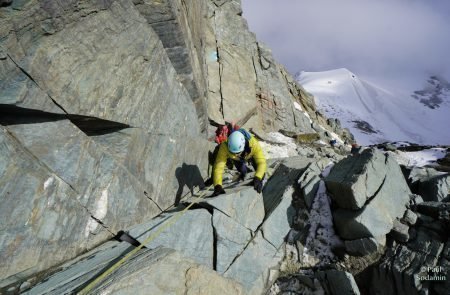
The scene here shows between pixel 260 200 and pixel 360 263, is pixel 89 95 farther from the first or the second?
pixel 360 263

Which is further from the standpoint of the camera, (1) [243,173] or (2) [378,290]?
(1) [243,173]

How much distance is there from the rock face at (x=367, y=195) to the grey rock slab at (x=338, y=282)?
1478mm

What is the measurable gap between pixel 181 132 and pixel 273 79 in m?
20.6

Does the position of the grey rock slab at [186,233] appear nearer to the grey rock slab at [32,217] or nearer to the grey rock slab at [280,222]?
the grey rock slab at [32,217]

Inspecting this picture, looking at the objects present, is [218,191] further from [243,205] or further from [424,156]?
[424,156]

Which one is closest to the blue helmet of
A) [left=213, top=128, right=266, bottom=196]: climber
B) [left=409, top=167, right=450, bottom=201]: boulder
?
[left=213, top=128, right=266, bottom=196]: climber

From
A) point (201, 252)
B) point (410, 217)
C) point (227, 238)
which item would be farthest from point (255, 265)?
point (410, 217)

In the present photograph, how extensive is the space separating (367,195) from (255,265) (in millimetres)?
3914

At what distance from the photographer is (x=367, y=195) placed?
8844mm

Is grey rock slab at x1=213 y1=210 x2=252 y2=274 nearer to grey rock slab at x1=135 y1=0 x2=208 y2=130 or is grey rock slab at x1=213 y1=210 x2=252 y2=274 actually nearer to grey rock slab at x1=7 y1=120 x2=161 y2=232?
grey rock slab at x1=7 y1=120 x2=161 y2=232

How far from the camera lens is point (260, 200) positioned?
385 inches

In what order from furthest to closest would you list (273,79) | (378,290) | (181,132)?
(273,79) < (181,132) < (378,290)

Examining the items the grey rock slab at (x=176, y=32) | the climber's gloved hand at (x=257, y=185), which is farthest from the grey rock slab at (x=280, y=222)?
the grey rock slab at (x=176, y=32)

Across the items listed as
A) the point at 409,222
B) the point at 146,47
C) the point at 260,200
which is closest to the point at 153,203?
the point at 260,200
